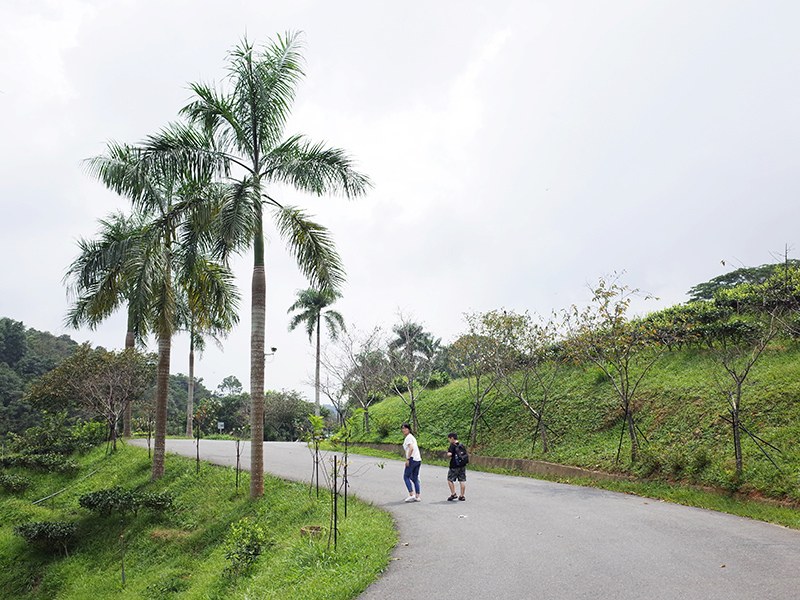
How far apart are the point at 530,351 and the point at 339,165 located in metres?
9.91

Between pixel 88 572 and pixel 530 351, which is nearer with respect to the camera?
pixel 88 572

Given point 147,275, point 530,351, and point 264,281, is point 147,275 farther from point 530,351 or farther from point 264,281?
point 530,351

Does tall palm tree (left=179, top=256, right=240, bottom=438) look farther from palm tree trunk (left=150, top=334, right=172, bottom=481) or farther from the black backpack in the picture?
the black backpack

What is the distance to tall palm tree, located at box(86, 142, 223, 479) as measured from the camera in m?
12.2

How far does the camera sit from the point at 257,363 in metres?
11.8

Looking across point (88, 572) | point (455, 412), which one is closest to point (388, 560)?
point (88, 572)

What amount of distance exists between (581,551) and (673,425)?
27.8 feet

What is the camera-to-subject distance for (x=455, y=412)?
74.7 feet

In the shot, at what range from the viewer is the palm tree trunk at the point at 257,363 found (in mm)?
11781

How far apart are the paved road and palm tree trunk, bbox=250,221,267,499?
2839 millimetres

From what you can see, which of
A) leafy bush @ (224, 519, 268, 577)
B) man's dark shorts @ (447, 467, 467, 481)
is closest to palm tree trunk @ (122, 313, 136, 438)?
leafy bush @ (224, 519, 268, 577)

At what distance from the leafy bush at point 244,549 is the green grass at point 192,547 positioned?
0.16m

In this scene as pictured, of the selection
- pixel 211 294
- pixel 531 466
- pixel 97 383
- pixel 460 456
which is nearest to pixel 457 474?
pixel 460 456

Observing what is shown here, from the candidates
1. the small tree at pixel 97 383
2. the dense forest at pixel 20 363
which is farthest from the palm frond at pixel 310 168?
the dense forest at pixel 20 363
